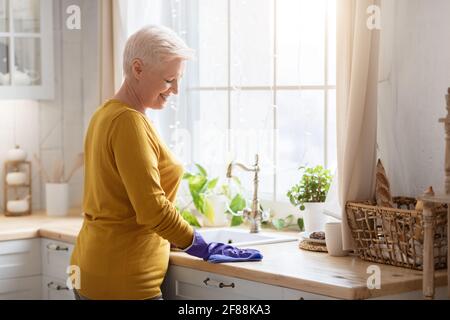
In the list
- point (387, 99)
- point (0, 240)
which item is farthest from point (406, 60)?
point (0, 240)

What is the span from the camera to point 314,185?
131 inches

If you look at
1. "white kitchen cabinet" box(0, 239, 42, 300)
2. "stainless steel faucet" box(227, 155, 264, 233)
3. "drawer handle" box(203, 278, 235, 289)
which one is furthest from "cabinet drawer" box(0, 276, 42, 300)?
"drawer handle" box(203, 278, 235, 289)

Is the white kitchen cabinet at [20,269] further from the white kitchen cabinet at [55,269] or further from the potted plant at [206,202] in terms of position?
the potted plant at [206,202]

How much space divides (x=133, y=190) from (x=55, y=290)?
1.31 m

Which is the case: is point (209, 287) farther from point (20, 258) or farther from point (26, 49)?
point (26, 49)

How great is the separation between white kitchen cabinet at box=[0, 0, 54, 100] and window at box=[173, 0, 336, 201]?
72 centimetres

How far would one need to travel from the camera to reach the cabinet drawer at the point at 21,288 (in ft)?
12.3

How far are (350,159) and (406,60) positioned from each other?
0.40 m

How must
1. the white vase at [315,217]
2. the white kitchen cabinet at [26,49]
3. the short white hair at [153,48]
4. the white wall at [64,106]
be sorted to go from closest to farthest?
the short white hair at [153,48], the white vase at [315,217], the white kitchen cabinet at [26,49], the white wall at [64,106]

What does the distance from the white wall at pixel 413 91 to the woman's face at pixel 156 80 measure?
0.76m

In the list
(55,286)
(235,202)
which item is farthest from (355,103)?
(55,286)

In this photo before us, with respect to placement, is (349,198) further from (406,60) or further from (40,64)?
(40,64)

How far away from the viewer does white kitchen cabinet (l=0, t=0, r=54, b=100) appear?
13.8 feet

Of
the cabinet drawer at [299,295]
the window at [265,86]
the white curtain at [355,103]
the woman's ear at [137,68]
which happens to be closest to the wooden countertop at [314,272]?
the cabinet drawer at [299,295]
